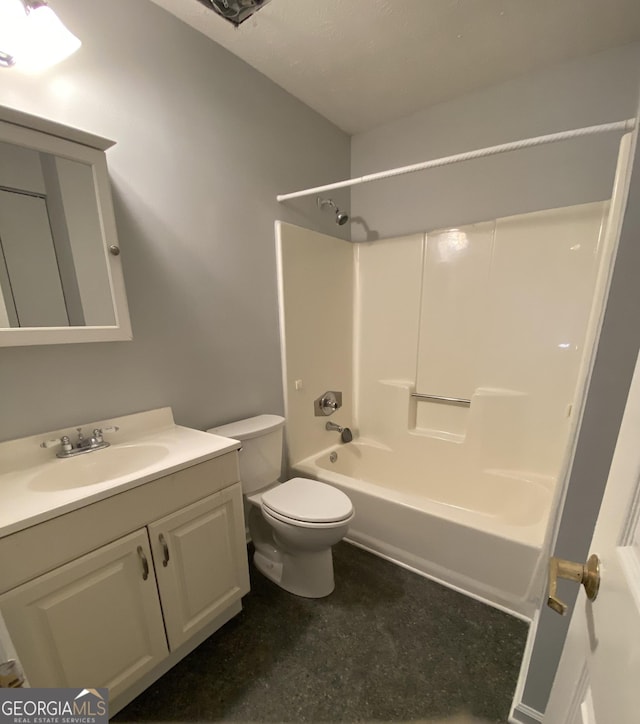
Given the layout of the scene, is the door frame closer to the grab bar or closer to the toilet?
the toilet

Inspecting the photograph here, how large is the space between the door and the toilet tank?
4.22 ft

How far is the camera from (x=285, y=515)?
1.40 meters

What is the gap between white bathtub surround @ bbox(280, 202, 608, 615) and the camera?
1.55 m

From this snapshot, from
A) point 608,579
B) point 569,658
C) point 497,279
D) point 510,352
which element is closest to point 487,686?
point 569,658

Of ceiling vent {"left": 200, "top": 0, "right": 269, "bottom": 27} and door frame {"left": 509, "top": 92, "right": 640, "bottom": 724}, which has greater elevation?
ceiling vent {"left": 200, "top": 0, "right": 269, "bottom": 27}

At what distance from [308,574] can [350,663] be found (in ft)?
1.21

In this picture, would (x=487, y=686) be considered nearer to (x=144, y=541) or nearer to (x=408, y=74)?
(x=144, y=541)

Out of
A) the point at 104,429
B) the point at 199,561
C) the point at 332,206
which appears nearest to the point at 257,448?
the point at 199,561

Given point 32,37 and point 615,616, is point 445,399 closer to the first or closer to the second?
point 615,616

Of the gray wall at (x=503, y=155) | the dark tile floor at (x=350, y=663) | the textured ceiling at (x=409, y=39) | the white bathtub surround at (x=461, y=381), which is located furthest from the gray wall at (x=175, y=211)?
the dark tile floor at (x=350, y=663)

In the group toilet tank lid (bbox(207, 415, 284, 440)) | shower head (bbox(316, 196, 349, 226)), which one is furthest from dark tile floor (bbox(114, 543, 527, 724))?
shower head (bbox(316, 196, 349, 226))

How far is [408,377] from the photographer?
227 cm

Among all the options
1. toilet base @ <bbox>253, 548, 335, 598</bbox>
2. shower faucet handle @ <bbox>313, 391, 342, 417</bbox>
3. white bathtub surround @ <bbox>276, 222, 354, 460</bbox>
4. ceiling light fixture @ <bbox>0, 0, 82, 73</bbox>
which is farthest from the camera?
shower faucet handle @ <bbox>313, 391, 342, 417</bbox>

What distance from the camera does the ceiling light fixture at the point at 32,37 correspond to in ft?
3.01
